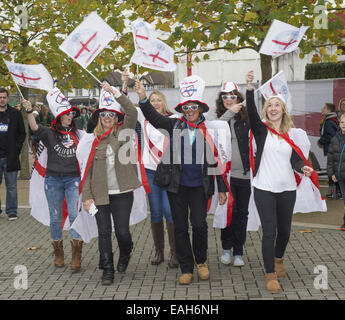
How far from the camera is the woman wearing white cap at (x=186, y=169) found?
5.83m

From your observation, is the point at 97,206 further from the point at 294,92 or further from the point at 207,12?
the point at 294,92

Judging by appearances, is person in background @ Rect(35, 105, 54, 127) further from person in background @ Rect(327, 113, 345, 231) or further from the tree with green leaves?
person in background @ Rect(327, 113, 345, 231)

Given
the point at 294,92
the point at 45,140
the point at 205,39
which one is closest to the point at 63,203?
the point at 45,140

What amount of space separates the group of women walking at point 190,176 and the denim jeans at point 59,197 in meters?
0.01

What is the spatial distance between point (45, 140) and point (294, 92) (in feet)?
24.0

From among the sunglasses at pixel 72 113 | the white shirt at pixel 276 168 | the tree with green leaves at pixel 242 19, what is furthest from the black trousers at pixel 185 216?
the tree with green leaves at pixel 242 19

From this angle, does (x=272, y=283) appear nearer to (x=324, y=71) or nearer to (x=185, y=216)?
(x=185, y=216)

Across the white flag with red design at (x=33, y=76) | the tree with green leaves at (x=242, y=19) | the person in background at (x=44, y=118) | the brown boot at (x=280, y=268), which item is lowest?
the brown boot at (x=280, y=268)

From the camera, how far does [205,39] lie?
923cm

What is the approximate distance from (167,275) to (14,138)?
473cm

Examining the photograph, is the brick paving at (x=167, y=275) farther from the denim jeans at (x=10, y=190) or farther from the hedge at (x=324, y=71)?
the hedge at (x=324, y=71)

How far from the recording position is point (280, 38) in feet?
22.2

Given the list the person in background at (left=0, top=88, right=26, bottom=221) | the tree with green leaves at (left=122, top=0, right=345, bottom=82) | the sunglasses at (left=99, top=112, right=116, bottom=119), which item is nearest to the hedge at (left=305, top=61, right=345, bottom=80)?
the tree with green leaves at (left=122, top=0, right=345, bottom=82)

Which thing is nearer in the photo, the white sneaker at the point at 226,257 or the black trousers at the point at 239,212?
the black trousers at the point at 239,212
